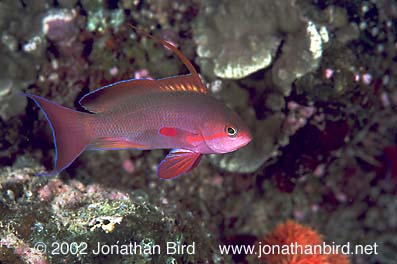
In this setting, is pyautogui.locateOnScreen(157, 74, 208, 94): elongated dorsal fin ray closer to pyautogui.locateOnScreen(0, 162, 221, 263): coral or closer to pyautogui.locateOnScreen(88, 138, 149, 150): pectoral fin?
pyautogui.locateOnScreen(88, 138, 149, 150): pectoral fin

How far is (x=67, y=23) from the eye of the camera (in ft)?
12.5

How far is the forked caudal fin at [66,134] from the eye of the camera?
2479 mm

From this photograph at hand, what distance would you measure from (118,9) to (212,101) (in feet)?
6.43

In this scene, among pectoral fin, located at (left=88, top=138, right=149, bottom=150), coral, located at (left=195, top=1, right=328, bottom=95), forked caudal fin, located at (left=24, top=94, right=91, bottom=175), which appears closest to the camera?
forked caudal fin, located at (left=24, top=94, right=91, bottom=175)

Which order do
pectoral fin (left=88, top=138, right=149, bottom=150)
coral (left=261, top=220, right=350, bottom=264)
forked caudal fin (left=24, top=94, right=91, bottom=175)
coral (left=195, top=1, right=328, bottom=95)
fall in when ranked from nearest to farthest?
forked caudal fin (left=24, top=94, right=91, bottom=175) < pectoral fin (left=88, top=138, right=149, bottom=150) < coral (left=261, top=220, right=350, bottom=264) < coral (left=195, top=1, right=328, bottom=95)

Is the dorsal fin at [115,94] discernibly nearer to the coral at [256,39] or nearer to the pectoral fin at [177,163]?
the pectoral fin at [177,163]

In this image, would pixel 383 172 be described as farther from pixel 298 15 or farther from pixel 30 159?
pixel 30 159

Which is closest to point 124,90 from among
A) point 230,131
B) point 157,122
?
point 157,122

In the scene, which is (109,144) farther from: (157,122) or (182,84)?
(182,84)

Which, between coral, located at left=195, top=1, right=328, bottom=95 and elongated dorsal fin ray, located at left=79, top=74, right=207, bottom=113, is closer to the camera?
elongated dorsal fin ray, located at left=79, top=74, right=207, bottom=113

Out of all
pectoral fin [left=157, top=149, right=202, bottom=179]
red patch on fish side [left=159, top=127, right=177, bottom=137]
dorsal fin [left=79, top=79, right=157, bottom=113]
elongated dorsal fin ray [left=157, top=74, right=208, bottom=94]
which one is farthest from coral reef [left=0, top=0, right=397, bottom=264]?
elongated dorsal fin ray [left=157, top=74, right=208, bottom=94]

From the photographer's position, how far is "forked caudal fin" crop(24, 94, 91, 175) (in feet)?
8.13

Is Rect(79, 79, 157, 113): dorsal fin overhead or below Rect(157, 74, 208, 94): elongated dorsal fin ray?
below

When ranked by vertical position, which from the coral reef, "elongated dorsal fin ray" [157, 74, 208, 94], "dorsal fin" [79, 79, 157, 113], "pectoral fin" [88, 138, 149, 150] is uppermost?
the coral reef
